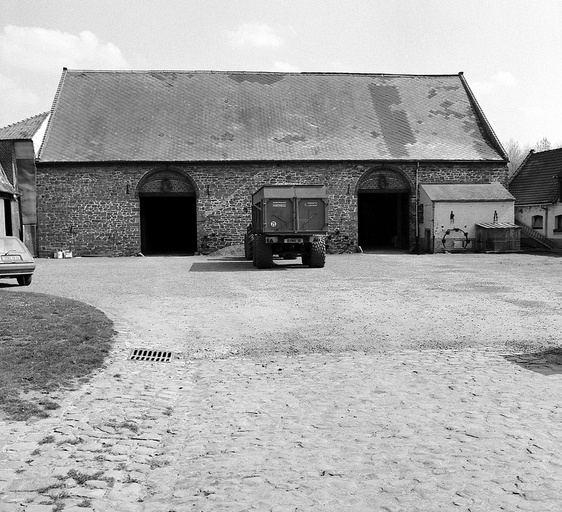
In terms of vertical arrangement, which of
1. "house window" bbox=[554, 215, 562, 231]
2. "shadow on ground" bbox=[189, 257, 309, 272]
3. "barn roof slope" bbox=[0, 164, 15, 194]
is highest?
"barn roof slope" bbox=[0, 164, 15, 194]

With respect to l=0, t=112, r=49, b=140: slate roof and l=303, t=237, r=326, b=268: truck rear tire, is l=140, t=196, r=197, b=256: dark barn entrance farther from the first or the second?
l=303, t=237, r=326, b=268: truck rear tire

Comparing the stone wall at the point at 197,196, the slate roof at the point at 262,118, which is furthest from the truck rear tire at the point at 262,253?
the slate roof at the point at 262,118

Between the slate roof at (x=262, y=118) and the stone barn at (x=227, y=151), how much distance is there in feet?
0.27

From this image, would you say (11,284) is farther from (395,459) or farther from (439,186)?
(439,186)

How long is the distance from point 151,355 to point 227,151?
74.9ft

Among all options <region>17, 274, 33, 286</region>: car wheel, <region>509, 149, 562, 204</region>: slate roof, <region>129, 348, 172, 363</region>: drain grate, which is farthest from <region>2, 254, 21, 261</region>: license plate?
<region>509, 149, 562, 204</region>: slate roof

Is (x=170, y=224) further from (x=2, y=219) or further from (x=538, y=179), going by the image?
(x=538, y=179)

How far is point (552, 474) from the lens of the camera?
398cm

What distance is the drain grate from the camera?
745 centimetres

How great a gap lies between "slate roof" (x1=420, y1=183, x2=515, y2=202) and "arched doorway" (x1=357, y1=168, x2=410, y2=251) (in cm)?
160

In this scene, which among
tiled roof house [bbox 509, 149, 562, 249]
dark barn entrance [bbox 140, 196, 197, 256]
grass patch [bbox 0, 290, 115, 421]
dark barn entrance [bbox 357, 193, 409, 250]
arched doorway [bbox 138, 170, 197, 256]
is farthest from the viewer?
dark barn entrance [bbox 140, 196, 197, 256]

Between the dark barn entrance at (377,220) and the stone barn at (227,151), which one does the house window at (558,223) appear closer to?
the stone barn at (227,151)

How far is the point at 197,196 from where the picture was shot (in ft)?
97.2

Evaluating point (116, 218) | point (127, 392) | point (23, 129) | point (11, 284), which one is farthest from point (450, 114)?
point (127, 392)
